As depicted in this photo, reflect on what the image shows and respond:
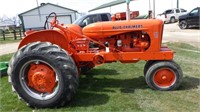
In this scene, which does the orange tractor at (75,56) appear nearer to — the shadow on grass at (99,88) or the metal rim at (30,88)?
the metal rim at (30,88)

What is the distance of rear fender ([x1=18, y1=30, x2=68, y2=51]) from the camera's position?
5121mm

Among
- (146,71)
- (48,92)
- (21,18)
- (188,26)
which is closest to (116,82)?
(146,71)

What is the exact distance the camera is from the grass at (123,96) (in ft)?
14.3

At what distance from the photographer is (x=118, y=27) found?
5219mm

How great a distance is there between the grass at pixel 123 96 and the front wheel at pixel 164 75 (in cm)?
14

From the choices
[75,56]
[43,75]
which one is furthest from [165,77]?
[43,75]

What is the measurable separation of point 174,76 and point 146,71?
1.86 feet

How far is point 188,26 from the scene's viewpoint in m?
22.8

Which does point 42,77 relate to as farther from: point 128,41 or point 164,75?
point 164,75

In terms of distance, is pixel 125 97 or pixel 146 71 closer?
pixel 125 97

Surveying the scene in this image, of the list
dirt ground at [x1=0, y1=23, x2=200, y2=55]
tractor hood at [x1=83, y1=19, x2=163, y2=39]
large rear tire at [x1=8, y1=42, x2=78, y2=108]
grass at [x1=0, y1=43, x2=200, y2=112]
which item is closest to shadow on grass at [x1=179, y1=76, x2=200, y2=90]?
grass at [x1=0, y1=43, x2=200, y2=112]

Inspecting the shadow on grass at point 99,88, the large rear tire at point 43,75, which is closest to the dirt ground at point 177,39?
the shadow on grass at point 99,88

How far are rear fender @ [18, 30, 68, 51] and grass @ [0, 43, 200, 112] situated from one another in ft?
3.58

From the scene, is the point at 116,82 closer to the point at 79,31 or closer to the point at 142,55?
the point at 142,55
